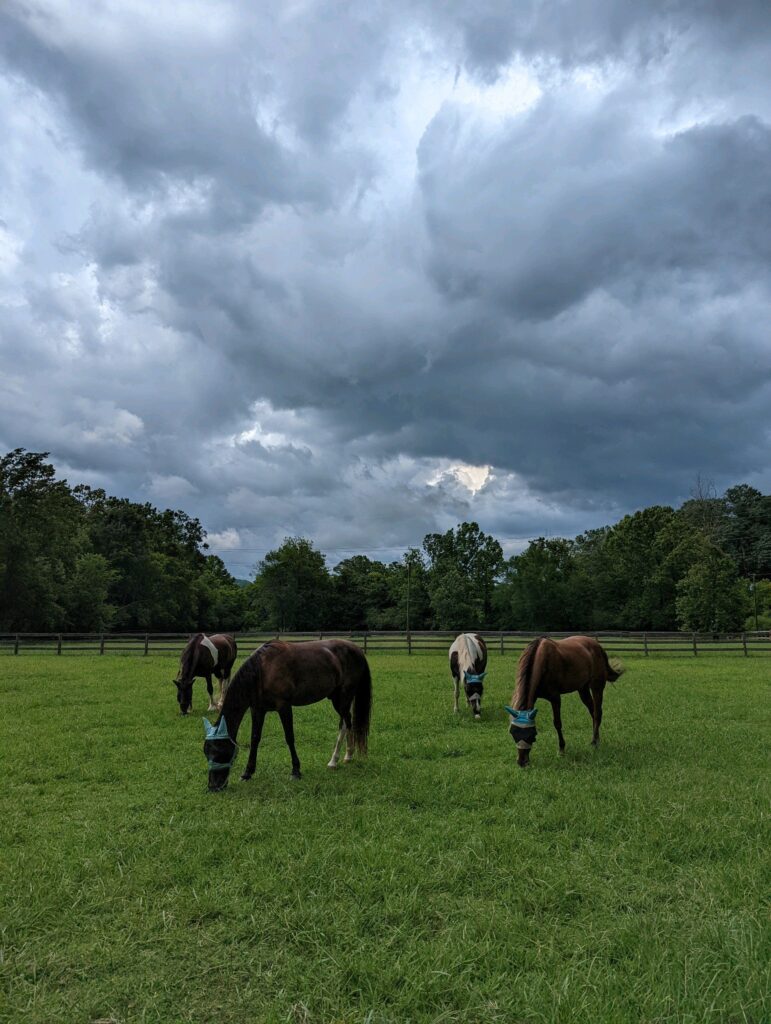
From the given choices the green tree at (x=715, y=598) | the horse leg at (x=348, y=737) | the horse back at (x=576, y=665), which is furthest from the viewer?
the green tree at (x=715, y=598)

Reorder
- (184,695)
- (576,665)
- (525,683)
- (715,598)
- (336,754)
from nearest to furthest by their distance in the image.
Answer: (336,754)
(525,683)
(576,665)
(184,695)
(715,598)

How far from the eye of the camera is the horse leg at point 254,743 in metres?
6.39

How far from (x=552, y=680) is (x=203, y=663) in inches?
Answer: 276

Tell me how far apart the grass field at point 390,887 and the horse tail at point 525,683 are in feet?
2.50

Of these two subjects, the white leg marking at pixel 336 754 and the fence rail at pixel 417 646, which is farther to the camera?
the fence rail at pixel 417 646

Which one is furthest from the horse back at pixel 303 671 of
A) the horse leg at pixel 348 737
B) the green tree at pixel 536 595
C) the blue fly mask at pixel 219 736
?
the green tree at pixel 536 595

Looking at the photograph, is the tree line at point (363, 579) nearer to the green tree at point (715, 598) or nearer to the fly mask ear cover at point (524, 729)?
the green tree at point (715, 598)

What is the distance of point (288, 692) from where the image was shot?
6.67 metres

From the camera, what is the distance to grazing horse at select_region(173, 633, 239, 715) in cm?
1073

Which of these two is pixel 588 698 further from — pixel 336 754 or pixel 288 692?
pixel 288 692

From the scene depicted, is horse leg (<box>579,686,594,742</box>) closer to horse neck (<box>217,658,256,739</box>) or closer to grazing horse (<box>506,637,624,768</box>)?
grazing horse (<box>506,637,624,768</box>)

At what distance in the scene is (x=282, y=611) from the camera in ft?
214

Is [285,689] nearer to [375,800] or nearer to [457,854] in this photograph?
[375,800]

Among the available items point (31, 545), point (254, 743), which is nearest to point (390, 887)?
point (254, 743)
